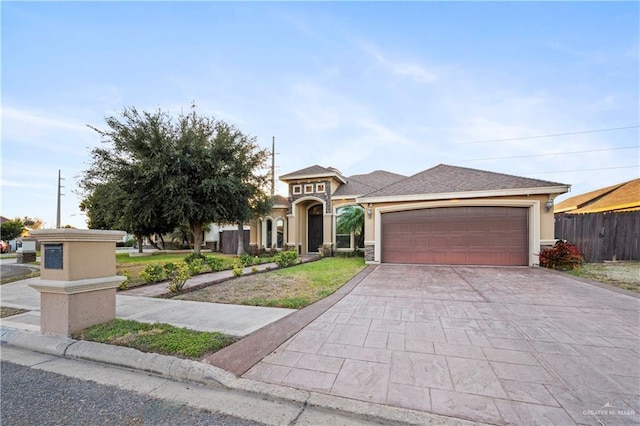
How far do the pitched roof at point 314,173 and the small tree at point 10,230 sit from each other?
31222mm

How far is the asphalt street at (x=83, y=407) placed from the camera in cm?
213

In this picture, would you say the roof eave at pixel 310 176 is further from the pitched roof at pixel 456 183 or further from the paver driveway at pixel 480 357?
the paver driveway at pixel 480 357

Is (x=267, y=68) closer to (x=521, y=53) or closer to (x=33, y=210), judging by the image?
(x=521, y=53)

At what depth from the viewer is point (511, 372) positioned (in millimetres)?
2750

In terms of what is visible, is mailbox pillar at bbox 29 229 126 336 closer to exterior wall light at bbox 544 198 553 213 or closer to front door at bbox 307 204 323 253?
exterior wall light at bbox 544 198 553 213

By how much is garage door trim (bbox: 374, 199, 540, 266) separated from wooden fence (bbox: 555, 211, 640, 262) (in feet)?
11.1

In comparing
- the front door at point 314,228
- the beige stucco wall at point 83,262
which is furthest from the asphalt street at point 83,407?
the front door at point 314,228

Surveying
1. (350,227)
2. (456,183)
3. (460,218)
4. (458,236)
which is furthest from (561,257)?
(350,227)

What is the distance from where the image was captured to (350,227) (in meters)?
14.5

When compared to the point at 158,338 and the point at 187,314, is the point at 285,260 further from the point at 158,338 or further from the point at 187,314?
the point at 158,338

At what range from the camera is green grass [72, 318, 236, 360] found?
3.19 m

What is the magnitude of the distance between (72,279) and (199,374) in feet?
8.36

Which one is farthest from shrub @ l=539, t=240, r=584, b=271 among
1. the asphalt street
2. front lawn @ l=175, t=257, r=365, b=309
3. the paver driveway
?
the asphalt street

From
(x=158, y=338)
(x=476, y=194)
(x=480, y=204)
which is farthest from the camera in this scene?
(x=480, y=204)
